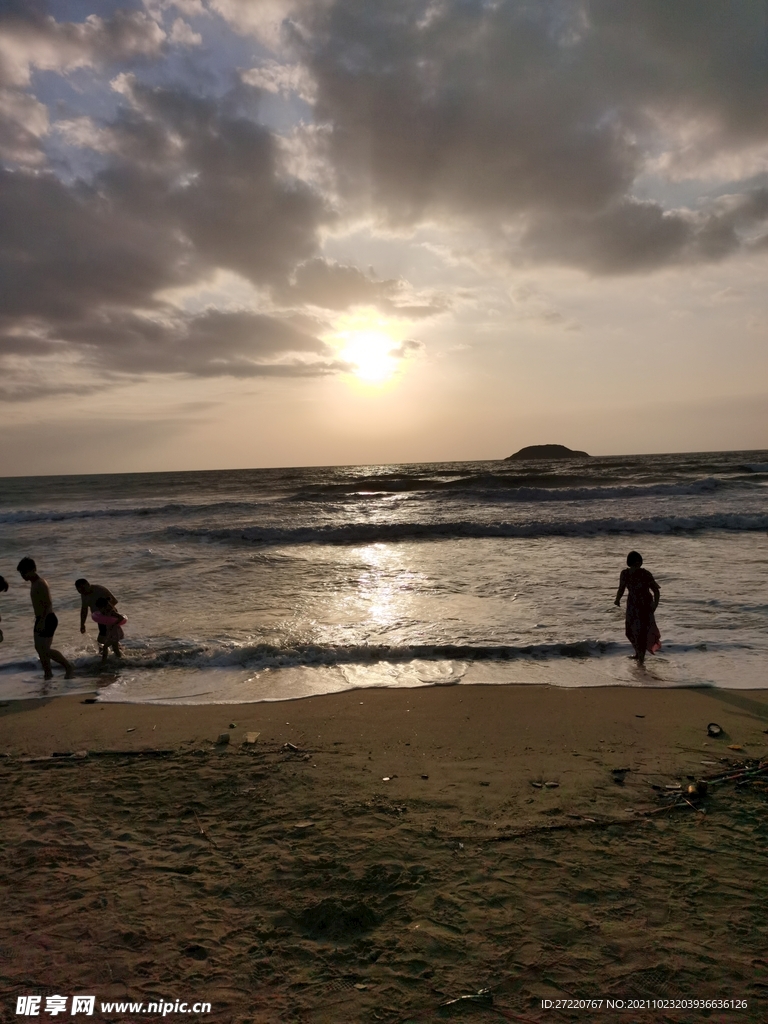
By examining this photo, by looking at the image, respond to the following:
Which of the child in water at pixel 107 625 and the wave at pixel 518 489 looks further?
the wave at pixel 518 489

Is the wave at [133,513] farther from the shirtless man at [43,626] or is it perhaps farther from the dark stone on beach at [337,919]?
the dark stone on beach at [337,919]

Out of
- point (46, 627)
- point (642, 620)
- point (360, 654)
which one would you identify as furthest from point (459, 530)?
point (46, 627)

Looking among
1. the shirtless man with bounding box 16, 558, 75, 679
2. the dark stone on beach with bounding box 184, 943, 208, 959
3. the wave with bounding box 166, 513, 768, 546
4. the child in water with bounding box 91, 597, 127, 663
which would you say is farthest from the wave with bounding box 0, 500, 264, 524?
the dark stone on beach with bounding box 184, 943, 208, 959

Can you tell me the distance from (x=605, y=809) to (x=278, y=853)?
7.24 feet

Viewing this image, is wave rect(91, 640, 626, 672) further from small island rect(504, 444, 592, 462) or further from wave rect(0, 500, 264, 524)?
small island rect(504, 444, 592, 462)

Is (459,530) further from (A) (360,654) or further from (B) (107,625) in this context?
(B) (107,625)

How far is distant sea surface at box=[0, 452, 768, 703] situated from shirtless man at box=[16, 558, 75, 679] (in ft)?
0.76

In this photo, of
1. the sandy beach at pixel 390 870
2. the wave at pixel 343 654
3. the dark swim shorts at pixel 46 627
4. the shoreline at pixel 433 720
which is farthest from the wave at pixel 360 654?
the sandy beach at pixel 390 870

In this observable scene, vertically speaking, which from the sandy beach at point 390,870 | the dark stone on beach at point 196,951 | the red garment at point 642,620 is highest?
the red garment at point 642,620

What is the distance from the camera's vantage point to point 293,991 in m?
2.71

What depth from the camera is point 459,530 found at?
21.9 meters

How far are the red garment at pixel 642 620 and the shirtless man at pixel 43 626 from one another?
7.51m

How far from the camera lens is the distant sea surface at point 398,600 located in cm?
768

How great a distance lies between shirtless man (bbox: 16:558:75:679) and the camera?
8055mm
